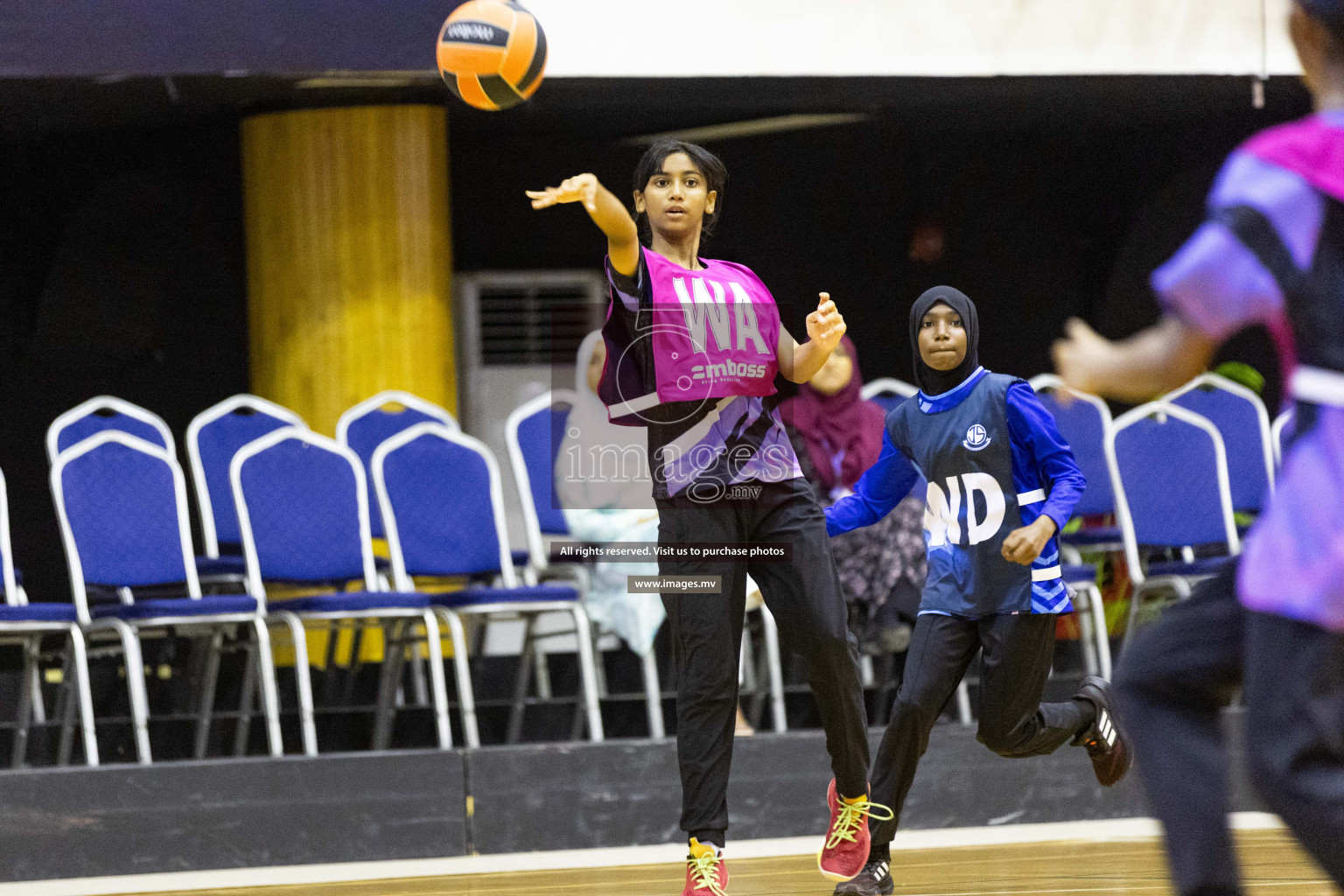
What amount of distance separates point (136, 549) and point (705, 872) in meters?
2.50

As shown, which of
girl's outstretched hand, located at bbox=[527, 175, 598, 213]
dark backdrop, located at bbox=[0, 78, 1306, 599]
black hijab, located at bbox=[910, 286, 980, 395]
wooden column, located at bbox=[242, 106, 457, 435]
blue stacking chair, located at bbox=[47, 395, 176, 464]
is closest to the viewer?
girl's outstretched hand, located at bbox=[527, 175, 598, 213]

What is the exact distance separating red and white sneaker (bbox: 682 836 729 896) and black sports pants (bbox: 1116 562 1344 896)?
4.45 ft

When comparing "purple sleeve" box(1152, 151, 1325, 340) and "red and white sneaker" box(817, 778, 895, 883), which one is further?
"red and white sneaker" box(817, 778, 895, 883)

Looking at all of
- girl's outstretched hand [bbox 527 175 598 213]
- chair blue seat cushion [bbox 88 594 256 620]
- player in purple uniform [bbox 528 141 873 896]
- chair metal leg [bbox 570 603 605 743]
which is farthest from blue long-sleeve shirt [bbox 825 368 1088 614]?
chair blue seat cushion [bbox 88 594 256 620]

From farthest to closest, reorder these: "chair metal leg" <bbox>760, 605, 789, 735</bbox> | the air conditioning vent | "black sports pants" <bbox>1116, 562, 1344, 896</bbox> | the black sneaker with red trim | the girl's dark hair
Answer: the air conditioning vent → "chair metal leg" <bbox>760, 605, 789, 735</bbox> → the black sneaker with red trim → the girl's dark hair → "black sports pants" <bbox>1116, 562, 1344, 896</bbox>

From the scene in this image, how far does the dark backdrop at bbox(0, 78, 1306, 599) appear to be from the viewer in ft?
26.3

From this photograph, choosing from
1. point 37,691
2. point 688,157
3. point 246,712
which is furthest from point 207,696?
point 688,157

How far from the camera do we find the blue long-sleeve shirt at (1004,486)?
3707mm

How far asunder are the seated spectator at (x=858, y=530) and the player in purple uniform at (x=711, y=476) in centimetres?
169

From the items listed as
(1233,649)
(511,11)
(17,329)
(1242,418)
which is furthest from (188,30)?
(1233,649)

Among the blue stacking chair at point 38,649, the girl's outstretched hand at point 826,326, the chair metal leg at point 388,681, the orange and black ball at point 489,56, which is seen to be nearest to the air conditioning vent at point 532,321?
the chair metal leg at point 388,681

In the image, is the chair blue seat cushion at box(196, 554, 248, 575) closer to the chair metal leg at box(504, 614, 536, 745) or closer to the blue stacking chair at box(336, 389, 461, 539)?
the blue stacking chair at box(336, 389, 461, 539)

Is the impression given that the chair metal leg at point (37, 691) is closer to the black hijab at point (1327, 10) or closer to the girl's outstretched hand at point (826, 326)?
the girl's outstretched hand at point (826, 326)

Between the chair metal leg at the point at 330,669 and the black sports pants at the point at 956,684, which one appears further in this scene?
the chair metal leg at the point at 330,669
